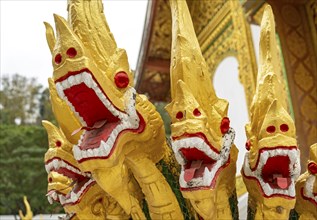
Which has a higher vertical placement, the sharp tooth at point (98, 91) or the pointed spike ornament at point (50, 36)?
the pointed spike ornament at point (50, 36)

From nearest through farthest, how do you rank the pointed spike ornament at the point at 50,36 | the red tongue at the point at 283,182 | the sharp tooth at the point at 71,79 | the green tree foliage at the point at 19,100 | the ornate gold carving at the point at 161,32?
the sharp tooth at the point at 71,79
the red tongue at the point at 283,182
the pointed spike ornament at the point at 50,36
the ornate gold carving at the point at 161,32
the green tree foliage at the point at 19,100

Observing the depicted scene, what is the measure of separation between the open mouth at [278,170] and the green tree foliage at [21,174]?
8.75m

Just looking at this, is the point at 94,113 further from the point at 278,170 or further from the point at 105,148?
the point at 278,170

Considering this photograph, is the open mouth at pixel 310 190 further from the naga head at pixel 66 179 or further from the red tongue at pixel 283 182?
the naga head at pixel 66 179

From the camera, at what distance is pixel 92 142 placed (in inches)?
49.5

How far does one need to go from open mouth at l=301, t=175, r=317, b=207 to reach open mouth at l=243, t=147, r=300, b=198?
0.65 ft

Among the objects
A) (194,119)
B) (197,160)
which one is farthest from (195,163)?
(194,119)

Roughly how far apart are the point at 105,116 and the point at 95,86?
0.34 ft

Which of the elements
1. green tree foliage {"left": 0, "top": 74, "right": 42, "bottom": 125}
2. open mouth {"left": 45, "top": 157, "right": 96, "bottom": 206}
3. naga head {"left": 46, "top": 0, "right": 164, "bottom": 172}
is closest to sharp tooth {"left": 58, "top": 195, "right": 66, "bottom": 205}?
open mouth {"left": 45, "top": 157, "right": 96, "bottom": 206}

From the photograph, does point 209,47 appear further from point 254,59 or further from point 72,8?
point 72,8

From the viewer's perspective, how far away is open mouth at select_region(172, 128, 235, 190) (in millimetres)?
1243

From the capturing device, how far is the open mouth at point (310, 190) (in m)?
1.49

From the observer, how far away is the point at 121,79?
1315mm

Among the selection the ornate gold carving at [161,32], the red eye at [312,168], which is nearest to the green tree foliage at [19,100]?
the ornate gold carving at [161,32]
